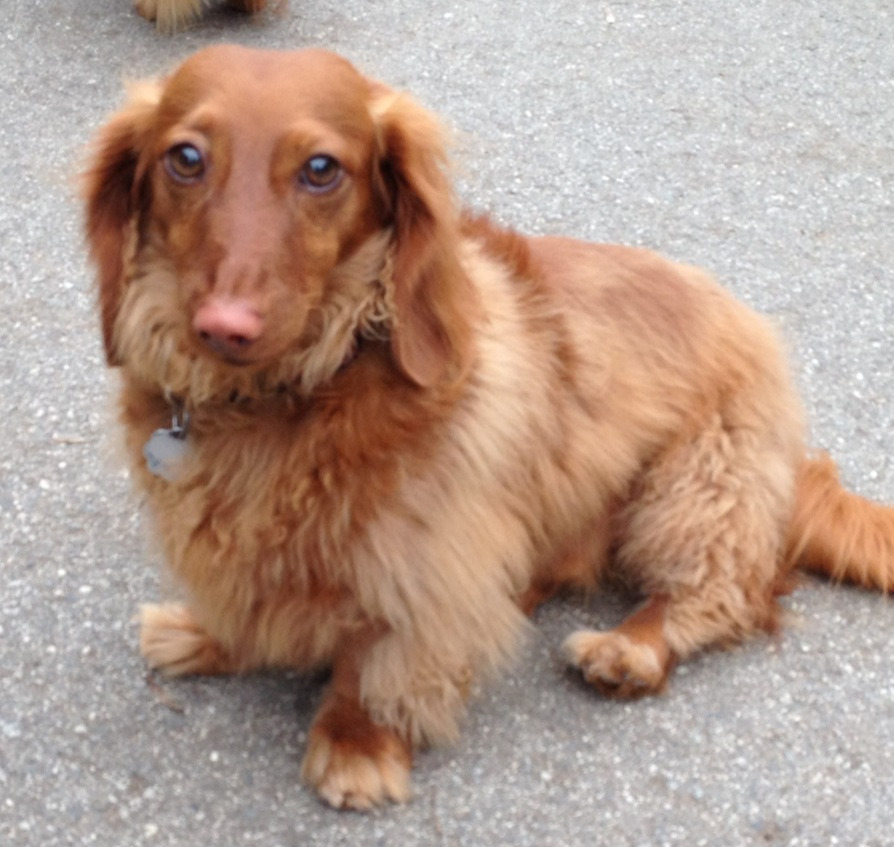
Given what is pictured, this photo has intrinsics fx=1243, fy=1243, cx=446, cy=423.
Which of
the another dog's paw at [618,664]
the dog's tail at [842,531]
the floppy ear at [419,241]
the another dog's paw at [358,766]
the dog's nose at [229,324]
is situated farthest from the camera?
the dog's tail at [842,531]

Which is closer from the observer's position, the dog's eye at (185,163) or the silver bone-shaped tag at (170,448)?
the dog's eye at (185,163)

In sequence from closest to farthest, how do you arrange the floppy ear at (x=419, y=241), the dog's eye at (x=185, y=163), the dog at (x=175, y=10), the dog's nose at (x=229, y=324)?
the dog's nose at (x=229, y=324) < the dog's eye at (x=185, y=163) < the floppy ear at (x=419, y=241) < the dog at (x=175, y=10)

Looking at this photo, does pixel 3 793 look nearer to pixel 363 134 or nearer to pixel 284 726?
pixel 284 726

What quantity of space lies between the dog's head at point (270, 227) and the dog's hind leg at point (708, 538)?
71 cm

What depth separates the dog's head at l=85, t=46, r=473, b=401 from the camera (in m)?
1.99

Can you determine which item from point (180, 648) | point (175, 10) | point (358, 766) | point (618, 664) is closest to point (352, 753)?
point (358, 766)

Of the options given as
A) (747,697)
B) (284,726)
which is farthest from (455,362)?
(747,697)

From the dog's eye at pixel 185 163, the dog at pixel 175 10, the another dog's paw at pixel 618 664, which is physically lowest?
the another dog's paw at pixel 618 664

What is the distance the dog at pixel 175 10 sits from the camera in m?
5.08

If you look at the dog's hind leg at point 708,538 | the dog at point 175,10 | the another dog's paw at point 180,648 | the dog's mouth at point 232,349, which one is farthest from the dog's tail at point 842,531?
the dog at point 175,10

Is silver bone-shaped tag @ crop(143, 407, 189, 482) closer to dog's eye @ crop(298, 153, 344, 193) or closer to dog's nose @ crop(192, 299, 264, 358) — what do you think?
dog's nose @ crop(192, 299, 264, 358)

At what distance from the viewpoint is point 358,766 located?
2.39 metres

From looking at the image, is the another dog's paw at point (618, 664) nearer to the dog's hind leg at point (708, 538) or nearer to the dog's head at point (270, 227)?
the dog's hind leg at point (708, 538)

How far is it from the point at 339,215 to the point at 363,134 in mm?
152
